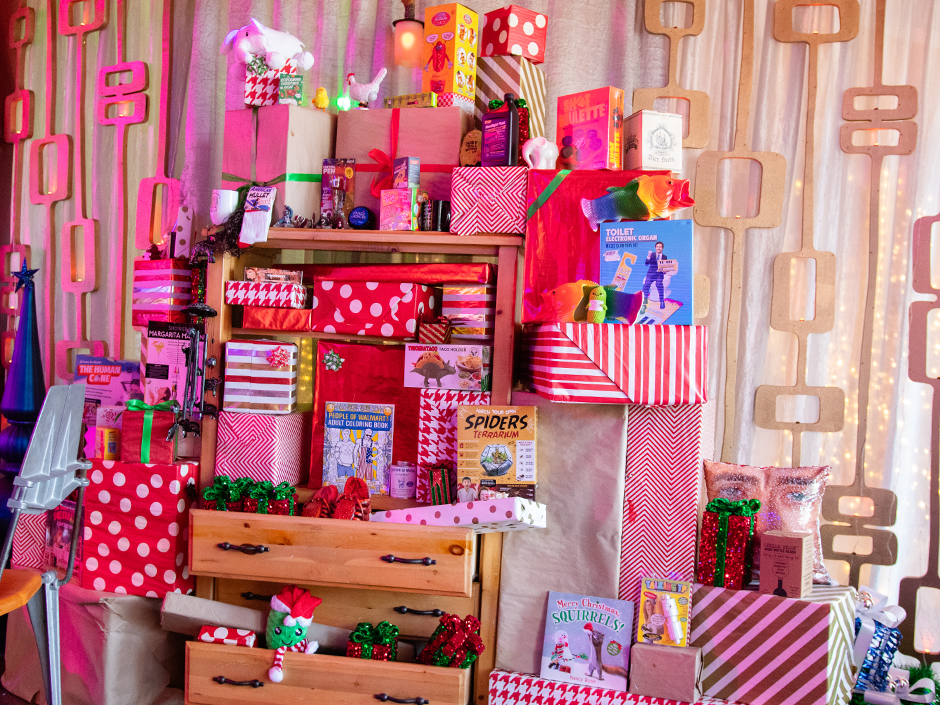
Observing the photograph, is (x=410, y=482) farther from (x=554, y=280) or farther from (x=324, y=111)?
(x=324, y=111)

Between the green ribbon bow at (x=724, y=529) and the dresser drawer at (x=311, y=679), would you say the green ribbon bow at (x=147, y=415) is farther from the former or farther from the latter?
the green ribbon bow at (x=724, y=529)

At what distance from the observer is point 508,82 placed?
8.00 feet

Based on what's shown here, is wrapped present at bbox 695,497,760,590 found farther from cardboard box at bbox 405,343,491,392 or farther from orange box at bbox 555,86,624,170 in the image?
orange box at bbox 555,86,624,170

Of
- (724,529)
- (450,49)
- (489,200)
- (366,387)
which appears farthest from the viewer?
(366,387)

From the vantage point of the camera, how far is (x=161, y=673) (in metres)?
2.52

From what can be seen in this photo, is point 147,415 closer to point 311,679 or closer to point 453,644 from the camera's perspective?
point 311,679

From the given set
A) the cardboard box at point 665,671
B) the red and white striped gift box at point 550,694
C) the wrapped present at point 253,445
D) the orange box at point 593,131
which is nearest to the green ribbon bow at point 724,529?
the cardboard box at point 665,671

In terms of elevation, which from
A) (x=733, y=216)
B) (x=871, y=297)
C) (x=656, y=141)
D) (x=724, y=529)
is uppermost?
(x=656, y=141)

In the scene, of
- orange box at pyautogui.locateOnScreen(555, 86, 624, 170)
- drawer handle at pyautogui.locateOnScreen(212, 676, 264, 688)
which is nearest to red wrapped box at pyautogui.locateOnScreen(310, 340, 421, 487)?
drawer handle at pyautogui.locateOnScreen(212, 676, 264, 688)

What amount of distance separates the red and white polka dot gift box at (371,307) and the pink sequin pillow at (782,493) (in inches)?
43.4

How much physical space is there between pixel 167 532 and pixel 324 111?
4.91ft

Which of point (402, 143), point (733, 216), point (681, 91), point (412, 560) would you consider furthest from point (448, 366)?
point (681, 91)

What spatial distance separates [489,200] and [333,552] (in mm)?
1169

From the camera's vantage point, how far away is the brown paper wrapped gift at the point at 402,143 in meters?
2.42
